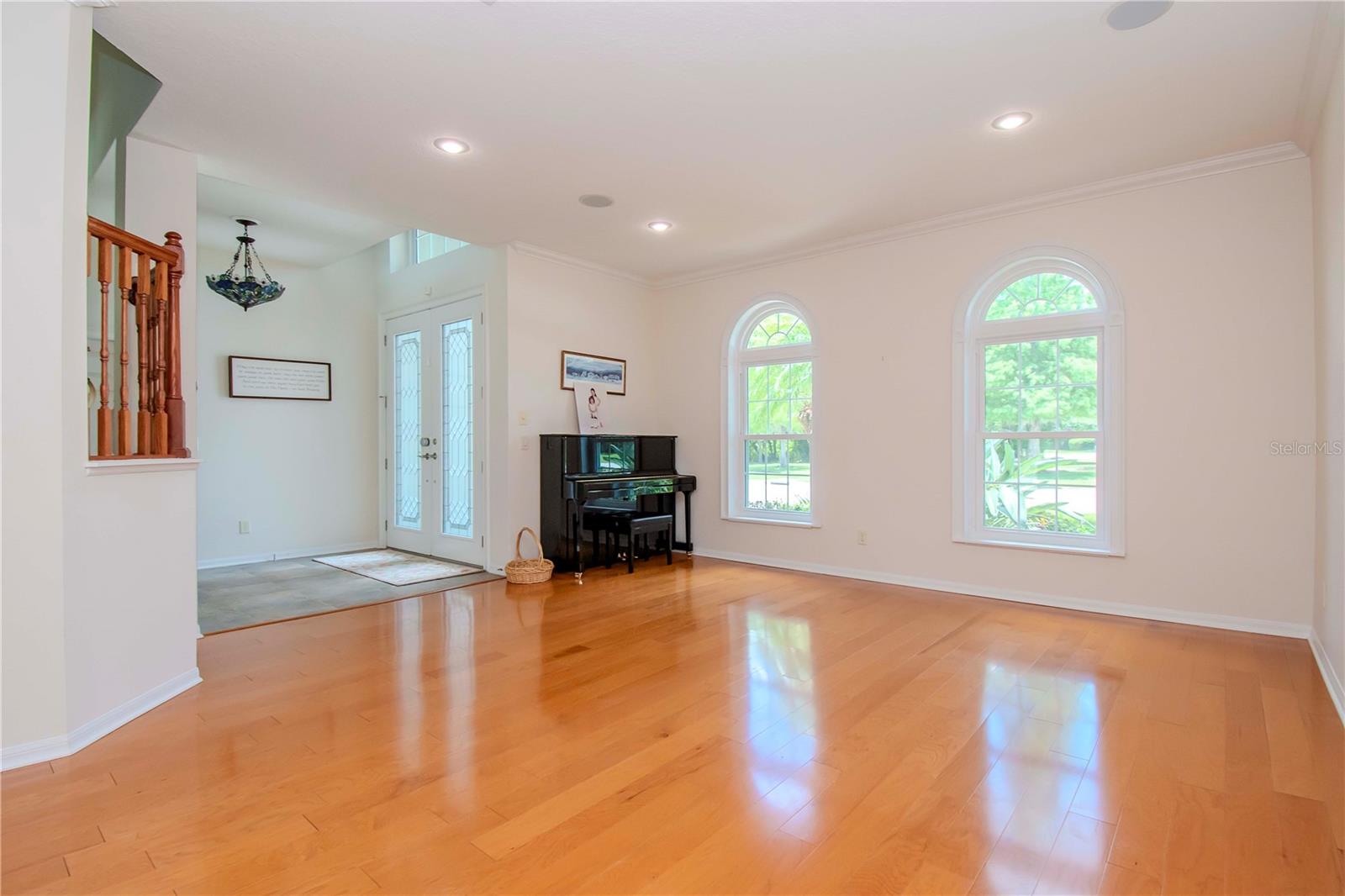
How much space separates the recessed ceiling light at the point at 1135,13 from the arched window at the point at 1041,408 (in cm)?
192

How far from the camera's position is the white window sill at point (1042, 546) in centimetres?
416

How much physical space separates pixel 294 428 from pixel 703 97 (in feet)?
16.8

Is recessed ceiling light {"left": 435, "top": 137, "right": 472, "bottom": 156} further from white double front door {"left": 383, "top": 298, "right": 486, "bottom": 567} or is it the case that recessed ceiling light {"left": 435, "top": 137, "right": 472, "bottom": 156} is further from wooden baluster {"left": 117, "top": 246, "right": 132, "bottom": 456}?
white double front door {"left": 383, "top": 298, "right": 486, "bottom": 567}

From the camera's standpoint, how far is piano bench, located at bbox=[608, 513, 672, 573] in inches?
215

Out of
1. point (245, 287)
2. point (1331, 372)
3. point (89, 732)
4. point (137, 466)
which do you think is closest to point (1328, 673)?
point (1331, 372)

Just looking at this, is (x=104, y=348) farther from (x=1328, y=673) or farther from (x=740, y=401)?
(x=1328, y=673)

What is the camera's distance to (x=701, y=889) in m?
1.57

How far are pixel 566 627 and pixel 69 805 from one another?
2204 mm

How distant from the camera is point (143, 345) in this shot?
2799 millimetres

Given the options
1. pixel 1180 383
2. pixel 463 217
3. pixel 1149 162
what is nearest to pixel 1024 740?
pixel 1180 383

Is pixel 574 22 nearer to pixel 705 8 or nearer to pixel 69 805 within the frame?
pixel 705 8

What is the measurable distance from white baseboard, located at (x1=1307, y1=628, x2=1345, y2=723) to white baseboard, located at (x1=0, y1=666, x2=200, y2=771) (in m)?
4.59

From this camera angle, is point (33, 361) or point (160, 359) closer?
point (33, 361)

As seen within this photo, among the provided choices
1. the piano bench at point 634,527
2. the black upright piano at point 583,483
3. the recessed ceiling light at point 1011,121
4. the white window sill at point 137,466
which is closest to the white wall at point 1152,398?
the recessed ceiling light at point 1011,121
